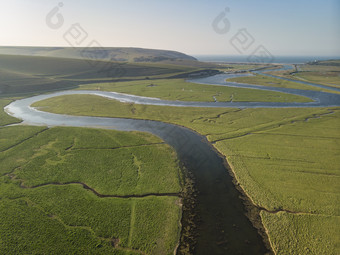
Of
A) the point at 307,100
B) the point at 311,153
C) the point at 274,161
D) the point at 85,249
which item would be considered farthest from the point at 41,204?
the point at 307,100

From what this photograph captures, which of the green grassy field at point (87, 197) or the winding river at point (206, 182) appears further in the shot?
the winding river at point (206, 182)

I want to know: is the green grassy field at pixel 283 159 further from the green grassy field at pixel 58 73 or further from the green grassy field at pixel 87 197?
the green grassy field at pixel 58 73

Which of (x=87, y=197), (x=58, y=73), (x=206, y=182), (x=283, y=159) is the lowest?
(x=206, y=182)

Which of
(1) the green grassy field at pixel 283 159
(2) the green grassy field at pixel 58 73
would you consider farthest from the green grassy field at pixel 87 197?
(2) the green grassy field at pixel 58 73

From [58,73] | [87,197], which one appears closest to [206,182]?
[87,197]

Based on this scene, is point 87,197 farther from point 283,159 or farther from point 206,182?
point 283,159
